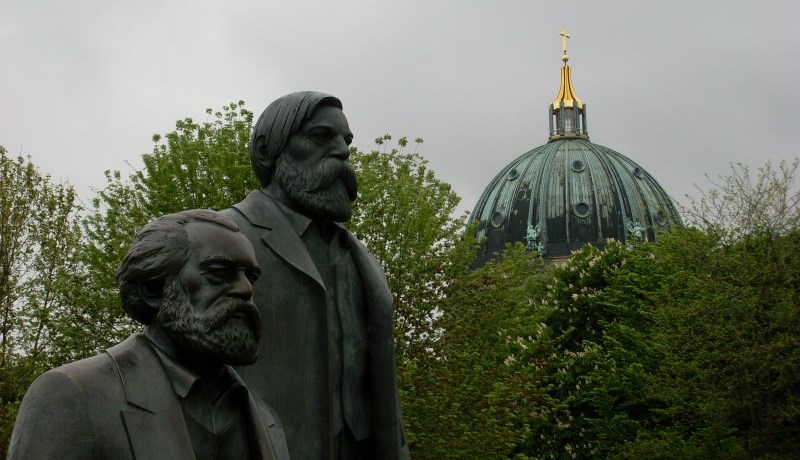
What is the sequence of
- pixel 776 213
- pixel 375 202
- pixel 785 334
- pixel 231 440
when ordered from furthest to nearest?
pixel 776 213, pixel 785 334, pixel 375 202, pixel 231 440

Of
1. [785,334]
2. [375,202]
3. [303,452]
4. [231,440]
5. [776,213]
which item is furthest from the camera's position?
[776,213]

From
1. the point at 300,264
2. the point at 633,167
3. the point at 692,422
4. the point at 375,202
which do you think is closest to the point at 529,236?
the point at 633,167

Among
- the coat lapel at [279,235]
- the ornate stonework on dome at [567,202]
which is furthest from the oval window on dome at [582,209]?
the coat lapel at [279,235]

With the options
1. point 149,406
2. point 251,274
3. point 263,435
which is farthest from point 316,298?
point 149,406

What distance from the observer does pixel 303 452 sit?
555 centimetres

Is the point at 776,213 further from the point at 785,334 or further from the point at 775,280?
the point at 785,334

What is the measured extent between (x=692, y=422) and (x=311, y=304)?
87.3ft

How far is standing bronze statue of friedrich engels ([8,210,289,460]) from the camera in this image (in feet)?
10.7

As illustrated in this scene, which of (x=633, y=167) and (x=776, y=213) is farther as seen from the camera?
(x=633, y=167)

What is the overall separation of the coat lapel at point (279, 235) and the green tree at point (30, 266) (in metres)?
19.6

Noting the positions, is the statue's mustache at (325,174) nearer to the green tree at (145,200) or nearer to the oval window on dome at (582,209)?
the green tree at (145,200)

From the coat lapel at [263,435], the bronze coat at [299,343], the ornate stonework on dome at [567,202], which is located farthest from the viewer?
the ornate stonework on dome at [567,202]

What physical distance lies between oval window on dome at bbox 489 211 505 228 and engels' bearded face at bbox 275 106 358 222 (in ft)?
300

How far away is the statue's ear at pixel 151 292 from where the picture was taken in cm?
355
